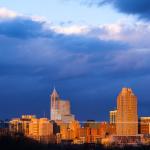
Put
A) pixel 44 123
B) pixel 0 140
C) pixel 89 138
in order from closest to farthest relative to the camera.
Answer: pixel 0 140 < pixel 89 138 < pixel 44 123

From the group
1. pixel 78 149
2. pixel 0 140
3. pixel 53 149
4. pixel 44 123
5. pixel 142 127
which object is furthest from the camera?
pixel 142 127

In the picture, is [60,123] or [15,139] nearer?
[15,139]

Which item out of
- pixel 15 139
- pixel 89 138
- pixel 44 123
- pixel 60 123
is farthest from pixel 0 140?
pixel 60 123

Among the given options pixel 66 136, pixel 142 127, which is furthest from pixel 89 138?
pixel 142 127

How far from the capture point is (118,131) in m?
184

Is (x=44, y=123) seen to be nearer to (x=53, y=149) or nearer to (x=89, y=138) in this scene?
(x=89, y=138)

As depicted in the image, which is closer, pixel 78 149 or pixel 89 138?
pixel 78 149

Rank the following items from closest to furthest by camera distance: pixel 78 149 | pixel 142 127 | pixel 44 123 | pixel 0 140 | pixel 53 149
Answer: pixel 0 140
pixel 53 149
pixel 78 149
pixel 44 123
pixel 142 127

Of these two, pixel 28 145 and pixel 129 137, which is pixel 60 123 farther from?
pixel 28 145

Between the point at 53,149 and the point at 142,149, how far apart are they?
1797 centimetres

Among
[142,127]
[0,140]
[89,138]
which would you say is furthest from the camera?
[142,127]

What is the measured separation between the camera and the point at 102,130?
7298 inches

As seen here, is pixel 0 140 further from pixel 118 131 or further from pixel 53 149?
pixel 118 131

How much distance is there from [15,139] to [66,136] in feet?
274
